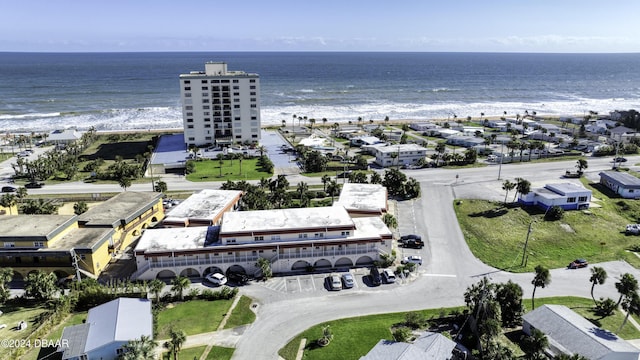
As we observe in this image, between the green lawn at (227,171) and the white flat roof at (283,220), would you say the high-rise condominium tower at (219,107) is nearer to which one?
the green lawn at (227,171)

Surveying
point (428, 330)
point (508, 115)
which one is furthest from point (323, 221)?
point (508, 115)

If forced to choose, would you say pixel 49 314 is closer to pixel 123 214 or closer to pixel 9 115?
pixel 123 214

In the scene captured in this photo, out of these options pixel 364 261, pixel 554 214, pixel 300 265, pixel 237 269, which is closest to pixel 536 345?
pixel 364 261

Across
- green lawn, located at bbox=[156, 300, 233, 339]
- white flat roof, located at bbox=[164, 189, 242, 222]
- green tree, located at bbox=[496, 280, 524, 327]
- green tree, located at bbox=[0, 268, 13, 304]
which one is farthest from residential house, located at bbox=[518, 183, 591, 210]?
green tree, located at bbox=[0, 268, 13, 304]

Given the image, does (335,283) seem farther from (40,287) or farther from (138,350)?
(40,287)

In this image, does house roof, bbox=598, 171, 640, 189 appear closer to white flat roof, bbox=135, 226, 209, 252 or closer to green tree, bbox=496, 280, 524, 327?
green tree, bbox=496, 280, 524, 327

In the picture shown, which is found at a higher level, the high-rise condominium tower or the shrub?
the high-rise condominium tower
